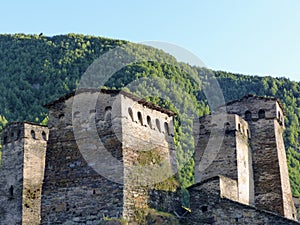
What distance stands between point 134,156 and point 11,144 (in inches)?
601

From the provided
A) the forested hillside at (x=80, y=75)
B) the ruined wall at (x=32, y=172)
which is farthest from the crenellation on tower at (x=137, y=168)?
the forested hillside at (x=80, y=75)

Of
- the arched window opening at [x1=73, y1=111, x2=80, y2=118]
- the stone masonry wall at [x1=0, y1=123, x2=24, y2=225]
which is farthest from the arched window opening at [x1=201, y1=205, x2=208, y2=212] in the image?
the stone masonry wall at [x1=0, y1=123, x2=24, y2=225]

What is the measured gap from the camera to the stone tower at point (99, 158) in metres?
24.2

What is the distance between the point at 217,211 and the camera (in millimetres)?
25719

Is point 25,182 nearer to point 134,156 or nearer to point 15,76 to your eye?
point 134,156

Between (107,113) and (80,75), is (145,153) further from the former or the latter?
(80,75)

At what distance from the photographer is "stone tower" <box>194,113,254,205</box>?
95.5ft

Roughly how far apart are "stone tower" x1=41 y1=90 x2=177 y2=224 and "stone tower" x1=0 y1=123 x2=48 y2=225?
11648 millimetres

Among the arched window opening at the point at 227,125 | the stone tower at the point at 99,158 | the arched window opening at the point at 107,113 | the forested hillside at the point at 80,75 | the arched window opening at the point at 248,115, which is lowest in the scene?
the stone tower at the point at 99,158

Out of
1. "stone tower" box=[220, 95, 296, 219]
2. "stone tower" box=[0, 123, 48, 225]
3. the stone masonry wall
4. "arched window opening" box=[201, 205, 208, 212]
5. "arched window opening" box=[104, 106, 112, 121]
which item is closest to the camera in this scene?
"arched window opening" box=[104, 106, 112, 121]

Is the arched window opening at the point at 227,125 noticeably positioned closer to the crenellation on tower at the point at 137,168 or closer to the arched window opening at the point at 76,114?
the crenellation on tower at the point at 137,168

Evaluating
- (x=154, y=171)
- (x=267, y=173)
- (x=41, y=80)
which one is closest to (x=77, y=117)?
(x=154, y=171)

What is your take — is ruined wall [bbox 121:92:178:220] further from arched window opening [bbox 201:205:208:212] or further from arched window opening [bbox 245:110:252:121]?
arched window opening [bbox 245:110:252:121]

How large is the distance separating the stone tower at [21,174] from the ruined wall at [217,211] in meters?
13.6
